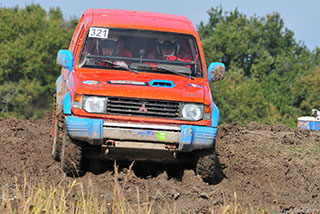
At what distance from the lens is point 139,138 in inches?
301

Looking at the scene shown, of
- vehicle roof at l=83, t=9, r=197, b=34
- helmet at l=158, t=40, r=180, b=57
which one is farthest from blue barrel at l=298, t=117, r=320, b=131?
helmet at l=158, t=40, r=180, b=57

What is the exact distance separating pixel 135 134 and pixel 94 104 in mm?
609

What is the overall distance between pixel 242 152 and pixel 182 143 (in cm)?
337

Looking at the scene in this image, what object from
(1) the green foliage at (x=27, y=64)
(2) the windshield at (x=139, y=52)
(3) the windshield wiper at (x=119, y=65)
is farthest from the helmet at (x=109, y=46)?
(1) the green foliage at (x=27, y=64)

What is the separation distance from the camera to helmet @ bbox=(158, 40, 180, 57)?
8.78 meters

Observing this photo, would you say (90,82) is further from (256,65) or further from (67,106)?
(256,65)

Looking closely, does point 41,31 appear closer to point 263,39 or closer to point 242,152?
point 263,39

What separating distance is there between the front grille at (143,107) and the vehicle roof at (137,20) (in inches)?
58.5

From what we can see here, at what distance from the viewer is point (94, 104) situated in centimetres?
767

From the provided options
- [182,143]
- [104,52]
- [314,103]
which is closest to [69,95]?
[104,52]

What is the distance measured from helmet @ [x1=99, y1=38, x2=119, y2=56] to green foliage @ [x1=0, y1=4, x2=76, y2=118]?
147ft

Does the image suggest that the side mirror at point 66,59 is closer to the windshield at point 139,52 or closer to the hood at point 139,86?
the windshield at point 139,52

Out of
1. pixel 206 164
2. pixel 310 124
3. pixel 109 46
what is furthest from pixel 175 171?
pixel 310 124

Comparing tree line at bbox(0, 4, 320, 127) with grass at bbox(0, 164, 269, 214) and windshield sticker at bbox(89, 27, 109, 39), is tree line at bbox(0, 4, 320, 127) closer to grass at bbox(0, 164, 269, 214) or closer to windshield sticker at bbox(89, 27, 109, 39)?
windshield sticker at bbox(89, 27, 109, 39)
